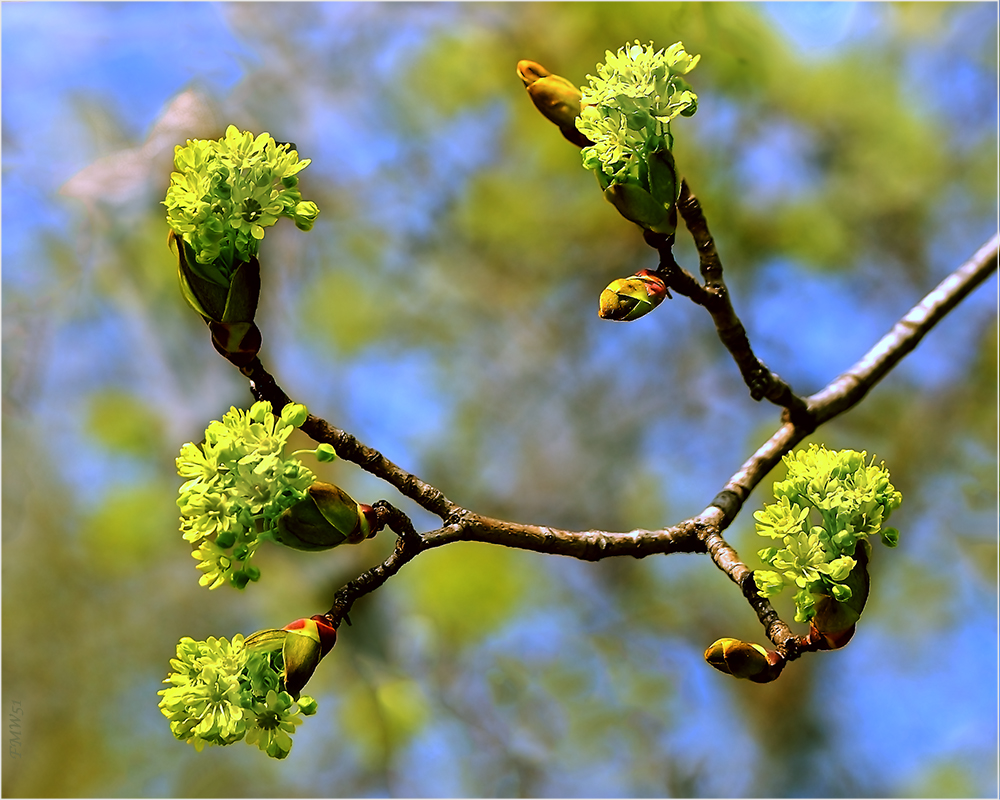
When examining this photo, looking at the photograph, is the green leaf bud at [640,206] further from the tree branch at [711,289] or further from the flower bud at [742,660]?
the flower bud at [742,660]

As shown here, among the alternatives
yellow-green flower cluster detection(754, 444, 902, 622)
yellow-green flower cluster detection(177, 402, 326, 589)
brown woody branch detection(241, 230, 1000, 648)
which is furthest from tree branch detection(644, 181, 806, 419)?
yellow-green flower cluster detection(177, 402, 326, 589)

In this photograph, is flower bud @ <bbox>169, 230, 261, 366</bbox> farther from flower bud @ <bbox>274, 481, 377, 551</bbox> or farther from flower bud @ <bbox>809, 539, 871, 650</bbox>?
flower bud @ <bbox>809, 539, 871, 650</bbox>

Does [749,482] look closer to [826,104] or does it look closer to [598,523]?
[598,523]

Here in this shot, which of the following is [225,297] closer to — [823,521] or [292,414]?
[292,414]

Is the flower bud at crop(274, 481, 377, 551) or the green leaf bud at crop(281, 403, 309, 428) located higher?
the green leaf bud at crop(281, 403, 309, 428)

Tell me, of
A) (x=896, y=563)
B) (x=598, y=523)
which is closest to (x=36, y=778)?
(x=598, y=523)

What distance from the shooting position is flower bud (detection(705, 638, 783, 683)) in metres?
0.46

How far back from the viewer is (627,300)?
0.49 metres

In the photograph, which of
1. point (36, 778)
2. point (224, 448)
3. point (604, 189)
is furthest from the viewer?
point (36, 778)

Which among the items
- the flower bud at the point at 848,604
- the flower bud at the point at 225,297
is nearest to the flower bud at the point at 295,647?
the flower bud at the point at 225,297

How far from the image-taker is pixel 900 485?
4.91 feet

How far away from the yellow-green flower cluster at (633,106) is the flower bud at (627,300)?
0.21 ft

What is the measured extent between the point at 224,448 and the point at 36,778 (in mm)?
1282

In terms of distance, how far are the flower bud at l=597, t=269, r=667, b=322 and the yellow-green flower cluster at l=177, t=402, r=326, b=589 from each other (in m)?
0.19
